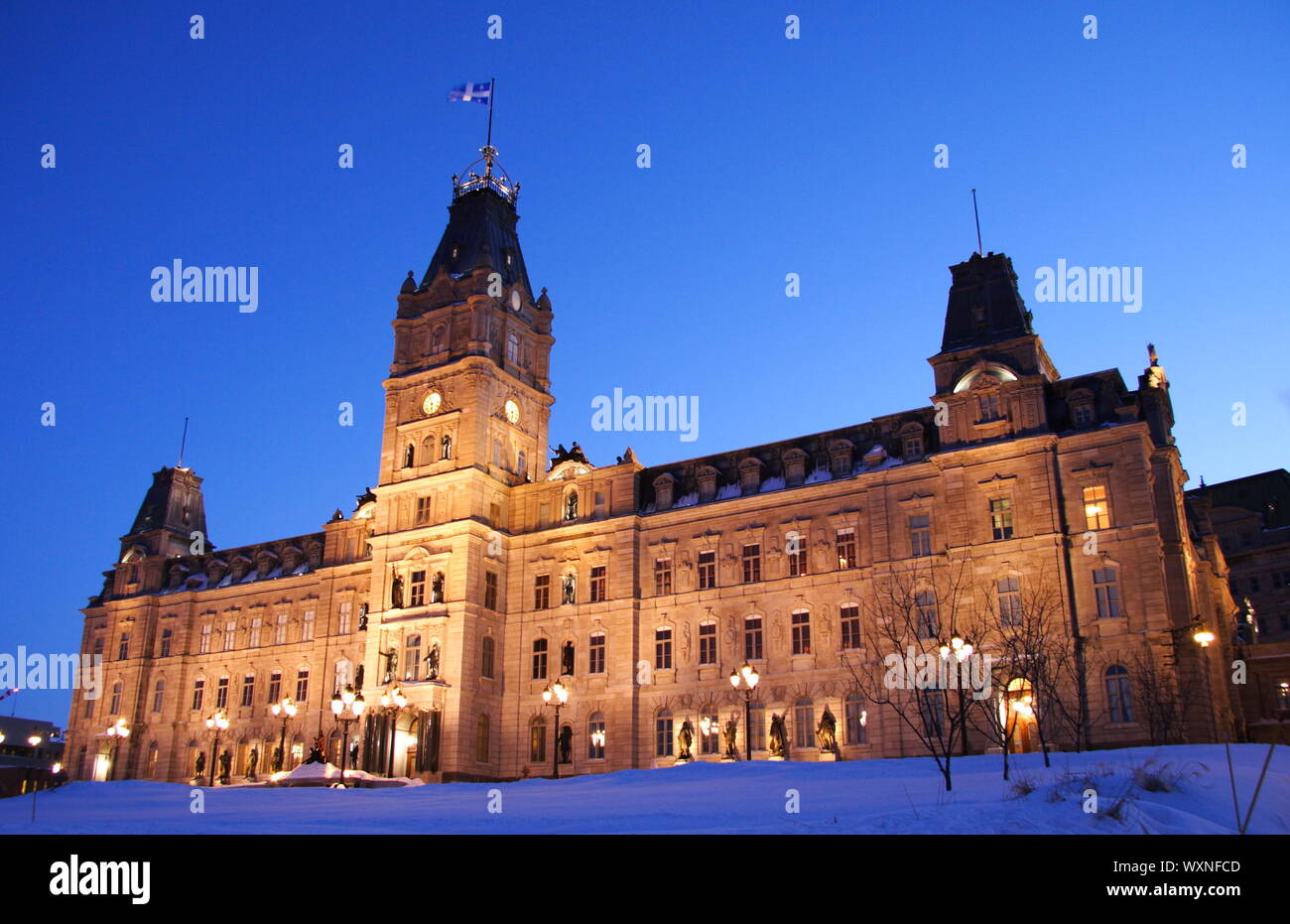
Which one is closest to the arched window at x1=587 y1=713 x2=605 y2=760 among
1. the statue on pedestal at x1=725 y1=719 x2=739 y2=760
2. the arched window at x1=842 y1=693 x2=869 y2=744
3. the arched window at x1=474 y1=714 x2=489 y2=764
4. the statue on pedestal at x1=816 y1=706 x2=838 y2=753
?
the arched window at x1=474 y1=714 x2=489 y2=764

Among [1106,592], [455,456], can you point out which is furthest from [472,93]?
[1106,592]

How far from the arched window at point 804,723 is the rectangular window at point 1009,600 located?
9.55 metres

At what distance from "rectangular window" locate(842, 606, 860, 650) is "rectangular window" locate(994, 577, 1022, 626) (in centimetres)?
656

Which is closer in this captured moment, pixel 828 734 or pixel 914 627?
pixel 914 627

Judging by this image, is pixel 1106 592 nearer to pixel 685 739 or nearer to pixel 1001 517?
pixel 1001 517

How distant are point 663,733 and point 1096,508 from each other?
22.0 m

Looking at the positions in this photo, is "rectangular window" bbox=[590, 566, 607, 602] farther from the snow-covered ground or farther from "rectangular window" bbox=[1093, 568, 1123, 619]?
"rectangular window" bbox=[1093, 568, 1123, 619]

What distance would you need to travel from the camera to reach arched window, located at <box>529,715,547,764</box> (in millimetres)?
54531

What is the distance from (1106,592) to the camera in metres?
42.4

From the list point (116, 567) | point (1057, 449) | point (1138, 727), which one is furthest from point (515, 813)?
point (116, 567)
